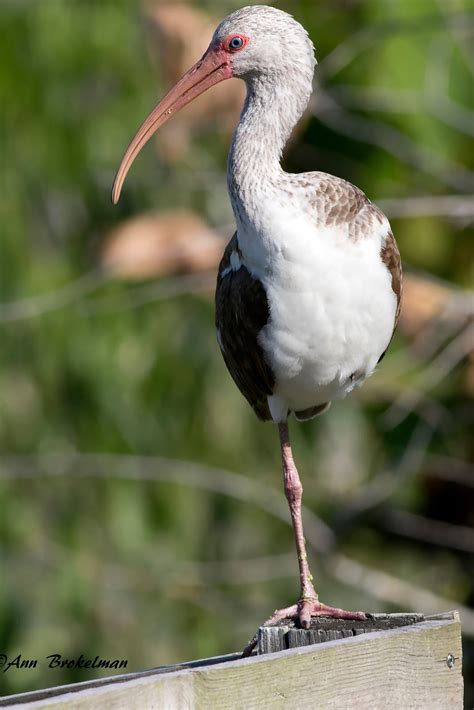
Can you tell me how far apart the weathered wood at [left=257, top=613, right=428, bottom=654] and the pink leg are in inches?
2.1

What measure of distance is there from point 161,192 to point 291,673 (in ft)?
24.6

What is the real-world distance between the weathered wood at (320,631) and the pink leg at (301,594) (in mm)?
53

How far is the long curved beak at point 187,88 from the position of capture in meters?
4.86

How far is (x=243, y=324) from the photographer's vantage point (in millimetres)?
4883

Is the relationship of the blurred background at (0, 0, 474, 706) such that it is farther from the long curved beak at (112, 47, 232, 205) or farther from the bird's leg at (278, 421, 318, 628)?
the long curved beak at (112, 47, 232, 205)

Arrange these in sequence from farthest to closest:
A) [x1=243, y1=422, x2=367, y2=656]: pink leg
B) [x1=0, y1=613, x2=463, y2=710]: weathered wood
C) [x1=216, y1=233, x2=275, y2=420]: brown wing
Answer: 1. [x1=216, y1=233, x2=275, y2=420]: brown wing
2. [x1=243, y1=422, x2=367, y2=656]: pink leg
3. [x1=0, y1=613, x2=463, y2=710]: weathered wood

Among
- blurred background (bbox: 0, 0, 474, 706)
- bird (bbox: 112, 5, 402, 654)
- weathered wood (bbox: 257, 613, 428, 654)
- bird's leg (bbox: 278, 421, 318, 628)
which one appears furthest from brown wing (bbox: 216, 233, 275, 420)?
blurred background (bbox: 0, 0, 474, 706)

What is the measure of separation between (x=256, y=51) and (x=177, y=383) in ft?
18.6

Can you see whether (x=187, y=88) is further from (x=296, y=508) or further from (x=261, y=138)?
(x=296, y=508)

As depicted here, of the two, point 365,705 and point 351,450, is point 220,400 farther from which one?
point 365,705

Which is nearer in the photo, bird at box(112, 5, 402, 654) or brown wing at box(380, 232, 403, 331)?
bird at box(112, 5, 402, 654)

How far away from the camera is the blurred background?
31.1 ft

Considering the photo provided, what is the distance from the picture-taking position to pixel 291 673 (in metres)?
3.34

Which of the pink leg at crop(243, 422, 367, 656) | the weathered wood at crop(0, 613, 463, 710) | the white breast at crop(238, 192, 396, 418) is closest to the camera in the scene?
the weathered wood at crop(0, 613, 463, 710)
